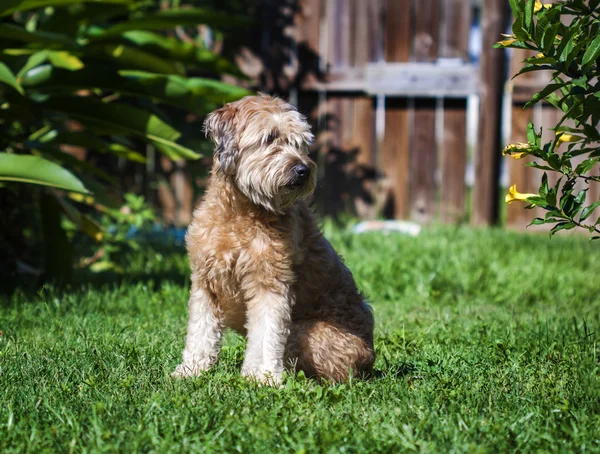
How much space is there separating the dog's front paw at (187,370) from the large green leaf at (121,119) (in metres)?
1.95

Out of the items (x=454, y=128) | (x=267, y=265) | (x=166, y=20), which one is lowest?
(x=267, y=265)

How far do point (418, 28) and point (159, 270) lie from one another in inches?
154

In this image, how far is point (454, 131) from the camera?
8.08 m

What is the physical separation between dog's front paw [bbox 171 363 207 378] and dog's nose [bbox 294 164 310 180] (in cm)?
98

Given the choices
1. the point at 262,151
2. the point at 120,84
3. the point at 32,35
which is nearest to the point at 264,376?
the point at 262,151

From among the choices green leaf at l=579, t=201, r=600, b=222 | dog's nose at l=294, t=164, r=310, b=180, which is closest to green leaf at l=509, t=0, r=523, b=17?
green leaf at l=579, t=201, r=600, b=222

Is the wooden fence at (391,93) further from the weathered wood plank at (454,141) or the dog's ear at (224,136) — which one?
the dog's ear at (224,136)

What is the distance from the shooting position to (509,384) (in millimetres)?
3268

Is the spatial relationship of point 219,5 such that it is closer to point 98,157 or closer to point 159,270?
point 98,157

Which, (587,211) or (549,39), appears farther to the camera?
(587,211)

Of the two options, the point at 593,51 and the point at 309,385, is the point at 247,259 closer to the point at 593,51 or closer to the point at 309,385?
the point at 309,385

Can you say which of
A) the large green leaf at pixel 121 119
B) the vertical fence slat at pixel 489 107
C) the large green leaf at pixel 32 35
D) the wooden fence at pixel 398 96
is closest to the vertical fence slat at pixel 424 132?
the wooden fence at pixel 398 96

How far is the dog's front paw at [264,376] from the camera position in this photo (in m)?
3.24

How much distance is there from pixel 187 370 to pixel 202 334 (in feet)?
0.62
